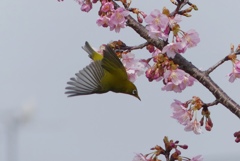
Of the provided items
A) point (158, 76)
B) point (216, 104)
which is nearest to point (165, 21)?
point (158, 76)

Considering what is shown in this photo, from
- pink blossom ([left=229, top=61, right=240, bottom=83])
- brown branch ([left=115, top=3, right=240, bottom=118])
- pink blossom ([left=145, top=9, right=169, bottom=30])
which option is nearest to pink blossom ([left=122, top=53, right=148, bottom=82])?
brown branch ([left=115, top=3, right=240, bottom=118])

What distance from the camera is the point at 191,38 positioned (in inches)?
183

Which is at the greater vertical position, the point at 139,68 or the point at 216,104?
the point at 139,68

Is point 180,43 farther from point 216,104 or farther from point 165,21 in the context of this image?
point 216,104

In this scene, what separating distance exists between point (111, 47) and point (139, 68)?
0.97 feet

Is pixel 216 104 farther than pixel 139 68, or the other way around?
pixel 139 68

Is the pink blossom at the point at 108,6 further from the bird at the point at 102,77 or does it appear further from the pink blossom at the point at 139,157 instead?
the pink blossom at the point at 139,157

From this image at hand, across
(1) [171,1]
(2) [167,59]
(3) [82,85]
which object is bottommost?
(3) [82,85]

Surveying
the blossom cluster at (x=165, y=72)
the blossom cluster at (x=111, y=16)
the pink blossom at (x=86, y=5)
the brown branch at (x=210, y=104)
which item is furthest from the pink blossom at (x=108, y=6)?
the brown branch at (x=210, y=104)

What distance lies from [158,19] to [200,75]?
1.65ft

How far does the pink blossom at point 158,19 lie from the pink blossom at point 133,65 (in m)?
0.32

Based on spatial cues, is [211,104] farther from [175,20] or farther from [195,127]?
[175,20]

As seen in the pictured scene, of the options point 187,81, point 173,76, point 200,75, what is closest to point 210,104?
point 200,75

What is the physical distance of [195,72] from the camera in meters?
4.42
